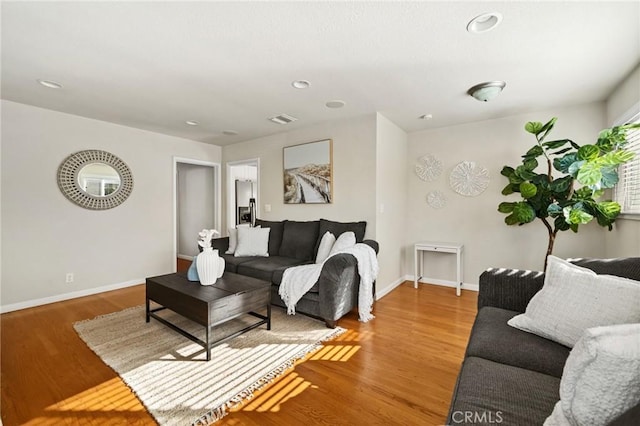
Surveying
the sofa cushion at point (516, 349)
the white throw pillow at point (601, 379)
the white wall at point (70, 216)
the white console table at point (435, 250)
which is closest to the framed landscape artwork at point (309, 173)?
the white console table at point (435, 250)

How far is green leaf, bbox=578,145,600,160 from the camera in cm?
256

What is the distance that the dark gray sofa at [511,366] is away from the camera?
93cm

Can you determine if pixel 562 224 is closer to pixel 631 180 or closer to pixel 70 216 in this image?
pixel 631 180

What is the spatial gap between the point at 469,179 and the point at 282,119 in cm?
275

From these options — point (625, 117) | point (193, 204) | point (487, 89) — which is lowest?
point (193, 204)

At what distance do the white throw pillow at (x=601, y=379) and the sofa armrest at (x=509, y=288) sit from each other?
1.03 metres

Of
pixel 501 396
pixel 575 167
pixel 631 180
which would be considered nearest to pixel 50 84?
pixel 501 396

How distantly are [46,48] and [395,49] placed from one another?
258 cm

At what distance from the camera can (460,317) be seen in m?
2.99

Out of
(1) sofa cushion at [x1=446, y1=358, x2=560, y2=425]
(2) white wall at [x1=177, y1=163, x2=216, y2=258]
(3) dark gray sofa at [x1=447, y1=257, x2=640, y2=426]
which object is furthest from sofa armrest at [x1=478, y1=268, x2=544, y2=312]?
(2) white wall at [x1=177, y1=163, x2=216, y2=258]

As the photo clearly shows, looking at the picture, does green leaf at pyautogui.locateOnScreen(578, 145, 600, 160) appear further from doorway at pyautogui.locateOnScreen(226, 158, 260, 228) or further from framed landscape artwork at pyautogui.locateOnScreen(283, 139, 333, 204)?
doorway at pyautogui.locateOnScreen(226, 158, 260, 228)

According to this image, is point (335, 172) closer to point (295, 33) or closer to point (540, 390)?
point (295, 33)

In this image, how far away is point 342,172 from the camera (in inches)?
149

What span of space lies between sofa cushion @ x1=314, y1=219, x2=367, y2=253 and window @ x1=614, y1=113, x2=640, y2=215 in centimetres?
244
